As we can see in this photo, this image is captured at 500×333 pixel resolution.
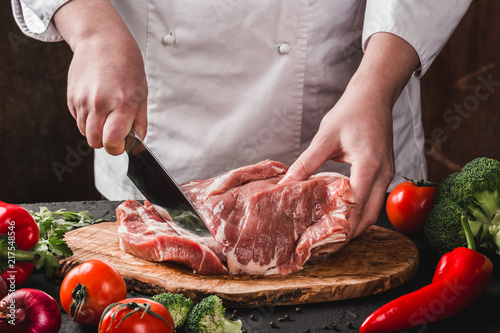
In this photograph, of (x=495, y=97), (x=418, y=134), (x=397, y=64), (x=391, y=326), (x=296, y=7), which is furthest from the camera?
(x=495, y=97)

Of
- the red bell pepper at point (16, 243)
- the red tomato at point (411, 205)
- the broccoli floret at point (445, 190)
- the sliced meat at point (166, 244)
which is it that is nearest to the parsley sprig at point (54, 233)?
the red bell pepper at point (16, 243)

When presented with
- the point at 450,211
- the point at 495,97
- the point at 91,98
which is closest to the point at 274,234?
the point at 450,211

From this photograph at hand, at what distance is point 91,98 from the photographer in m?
1.75

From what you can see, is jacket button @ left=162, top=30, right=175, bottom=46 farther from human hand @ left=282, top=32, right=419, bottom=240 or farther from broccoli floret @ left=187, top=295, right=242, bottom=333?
broccoli floret @ left=187, top=295, right=242, bottom=333

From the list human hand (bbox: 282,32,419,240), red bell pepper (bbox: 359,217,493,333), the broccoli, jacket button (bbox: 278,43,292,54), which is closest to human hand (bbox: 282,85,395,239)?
human hand (bbox: 282,32,419,240)

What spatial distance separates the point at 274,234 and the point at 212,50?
3.13 feet

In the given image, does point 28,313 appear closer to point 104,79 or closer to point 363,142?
point 104,79

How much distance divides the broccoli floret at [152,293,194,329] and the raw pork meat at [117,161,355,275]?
31 centimetres

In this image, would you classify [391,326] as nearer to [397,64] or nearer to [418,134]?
[397,64]

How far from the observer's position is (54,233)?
1.90 m

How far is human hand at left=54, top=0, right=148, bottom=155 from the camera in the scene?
1750mm

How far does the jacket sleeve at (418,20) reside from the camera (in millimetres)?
2166

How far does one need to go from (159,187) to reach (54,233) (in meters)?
0.41

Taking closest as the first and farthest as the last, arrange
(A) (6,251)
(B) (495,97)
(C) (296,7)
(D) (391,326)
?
(D) (391,326) → (A) (6,251) → (C) (296,7) → (B) (495,97)
